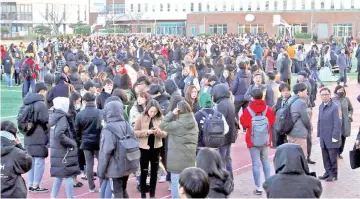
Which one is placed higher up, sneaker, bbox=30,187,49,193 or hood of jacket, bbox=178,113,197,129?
hood of jacket, bbox=178,113,197,129

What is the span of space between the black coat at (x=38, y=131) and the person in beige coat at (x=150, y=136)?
1729 millimetres

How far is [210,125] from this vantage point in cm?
1028

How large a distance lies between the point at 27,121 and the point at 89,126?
3.42ft

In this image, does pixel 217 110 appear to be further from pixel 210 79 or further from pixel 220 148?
pixel 210 79

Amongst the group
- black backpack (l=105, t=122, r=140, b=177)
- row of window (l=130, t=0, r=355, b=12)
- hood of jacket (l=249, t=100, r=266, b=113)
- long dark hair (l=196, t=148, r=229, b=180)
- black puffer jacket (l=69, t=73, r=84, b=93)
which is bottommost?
black backpack (l=105, t=122, r=140, b=177)

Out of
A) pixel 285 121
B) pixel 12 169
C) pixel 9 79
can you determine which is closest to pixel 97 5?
pixel 9 79

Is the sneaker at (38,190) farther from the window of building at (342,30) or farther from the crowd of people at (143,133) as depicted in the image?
the window of building at (342,30)

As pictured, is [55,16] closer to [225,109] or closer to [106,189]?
[225,109]

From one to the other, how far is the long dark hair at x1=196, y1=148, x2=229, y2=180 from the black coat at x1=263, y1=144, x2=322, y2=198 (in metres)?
0.56

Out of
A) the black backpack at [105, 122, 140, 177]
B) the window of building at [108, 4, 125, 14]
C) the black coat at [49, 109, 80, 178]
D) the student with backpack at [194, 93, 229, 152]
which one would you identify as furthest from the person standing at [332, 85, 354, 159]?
the window of building at [108, 4, 125, 14]

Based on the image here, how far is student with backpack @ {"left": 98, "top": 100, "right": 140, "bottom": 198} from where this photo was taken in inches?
369

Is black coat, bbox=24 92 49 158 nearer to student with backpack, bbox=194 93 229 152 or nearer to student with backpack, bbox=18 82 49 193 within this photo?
student with backpack, bbox=18 82 49 193

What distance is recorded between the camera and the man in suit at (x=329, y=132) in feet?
39.0

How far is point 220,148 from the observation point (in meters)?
11.1
